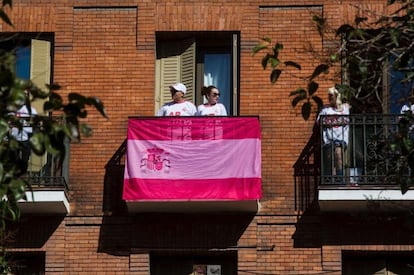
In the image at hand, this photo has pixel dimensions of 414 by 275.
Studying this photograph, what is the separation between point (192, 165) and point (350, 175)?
2.43 m

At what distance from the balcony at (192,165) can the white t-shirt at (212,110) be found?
0.28 meters

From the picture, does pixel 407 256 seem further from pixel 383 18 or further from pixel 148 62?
pixel 383 18

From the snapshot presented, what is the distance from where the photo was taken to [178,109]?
67.4 feet

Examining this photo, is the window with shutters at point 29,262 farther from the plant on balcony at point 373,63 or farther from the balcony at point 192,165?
the plant on balcony at point 373,63

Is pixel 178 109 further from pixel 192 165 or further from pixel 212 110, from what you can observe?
pixel 192 165

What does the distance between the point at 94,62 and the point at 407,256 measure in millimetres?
5942

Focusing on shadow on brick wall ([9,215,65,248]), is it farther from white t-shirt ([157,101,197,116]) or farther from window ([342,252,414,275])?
window ([342,252,414,275])

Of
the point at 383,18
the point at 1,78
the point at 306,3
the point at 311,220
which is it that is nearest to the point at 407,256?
the point at 311,220

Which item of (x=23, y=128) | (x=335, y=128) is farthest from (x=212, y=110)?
(x=23, y=128)

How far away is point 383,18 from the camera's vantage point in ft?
43.3

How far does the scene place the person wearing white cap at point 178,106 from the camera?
20.5 m

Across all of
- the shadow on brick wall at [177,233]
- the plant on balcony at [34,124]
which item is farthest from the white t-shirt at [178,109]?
the plant on balcony at [34,124]

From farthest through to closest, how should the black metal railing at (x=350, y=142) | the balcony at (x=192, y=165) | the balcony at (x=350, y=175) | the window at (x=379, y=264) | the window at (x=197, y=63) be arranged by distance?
the window at (x=197, y=63) → the window at (x=379, y=264) → the black metal railing at (x=350, y=142) → the balcony at (x=192, y=165) → the balcony at (x=350, y=175)

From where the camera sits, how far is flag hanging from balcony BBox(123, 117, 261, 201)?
19.7 m
